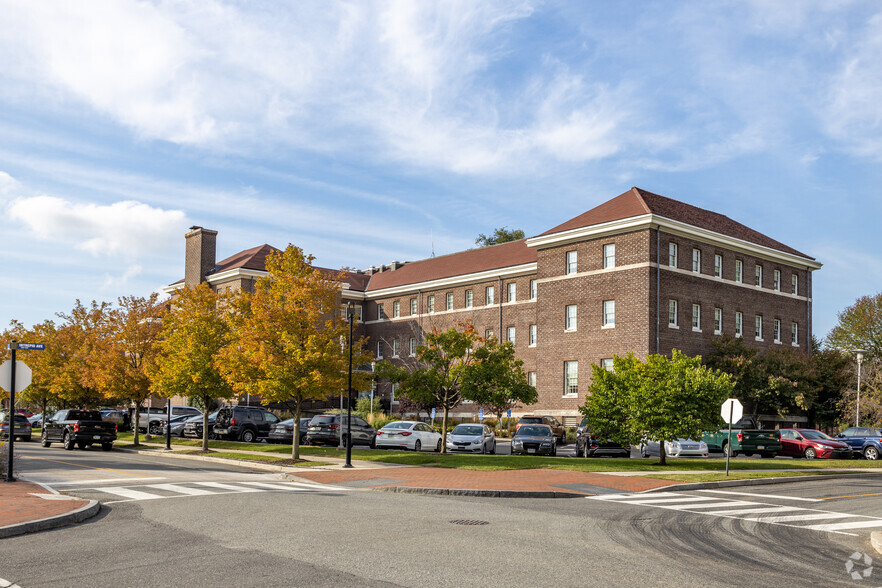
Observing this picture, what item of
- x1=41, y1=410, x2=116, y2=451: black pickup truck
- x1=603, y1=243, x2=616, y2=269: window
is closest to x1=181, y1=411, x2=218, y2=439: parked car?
x1=41, y1=410, x2=116, y2=451: black pickup truck

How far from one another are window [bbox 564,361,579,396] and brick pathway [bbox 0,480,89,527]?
1457 inches

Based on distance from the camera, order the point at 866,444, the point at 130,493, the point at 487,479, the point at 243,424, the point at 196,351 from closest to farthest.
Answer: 1. the point at 130,493
2. the point at 487,479
3. the point at 196,351
4. the point at 866,444
5. the point at 243,424

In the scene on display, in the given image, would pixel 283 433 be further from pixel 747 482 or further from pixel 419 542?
pixel 419 542

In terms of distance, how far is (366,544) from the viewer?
10242mm

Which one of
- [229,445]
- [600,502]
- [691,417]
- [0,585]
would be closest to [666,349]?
[691,417]

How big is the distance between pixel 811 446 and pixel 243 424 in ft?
88.3

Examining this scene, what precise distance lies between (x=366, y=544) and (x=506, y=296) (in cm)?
4984

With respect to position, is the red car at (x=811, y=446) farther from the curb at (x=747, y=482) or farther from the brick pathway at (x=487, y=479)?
the brick pathway at (x=487, y=479)

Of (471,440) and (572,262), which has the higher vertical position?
(572,262)

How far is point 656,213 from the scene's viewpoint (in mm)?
47344

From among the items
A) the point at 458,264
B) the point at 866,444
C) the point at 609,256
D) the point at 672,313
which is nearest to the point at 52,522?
the point at 866,444

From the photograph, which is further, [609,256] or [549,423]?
[609,256]

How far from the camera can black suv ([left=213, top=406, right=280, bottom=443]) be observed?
40844 mm

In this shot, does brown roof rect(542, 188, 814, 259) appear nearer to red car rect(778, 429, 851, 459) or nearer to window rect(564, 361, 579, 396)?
window rect(564, 361, 579, 396)
